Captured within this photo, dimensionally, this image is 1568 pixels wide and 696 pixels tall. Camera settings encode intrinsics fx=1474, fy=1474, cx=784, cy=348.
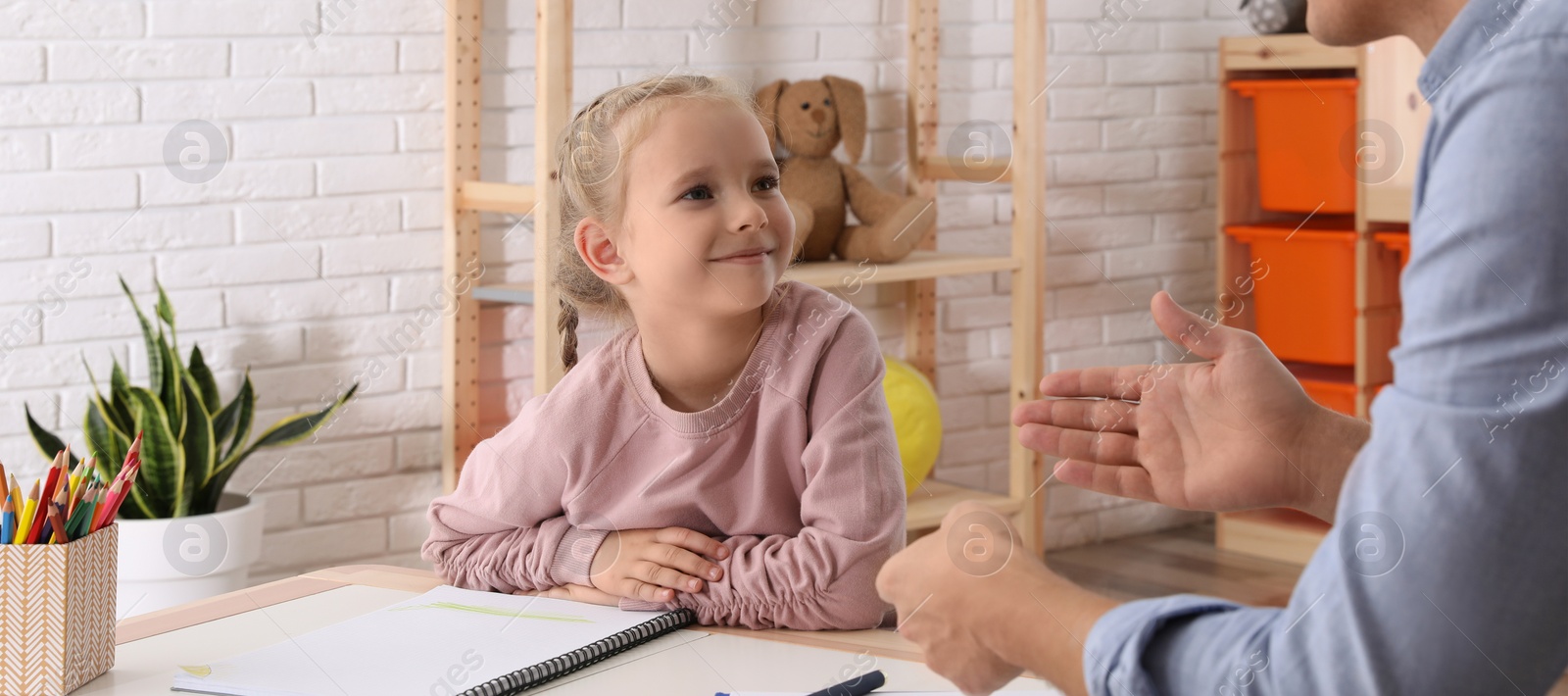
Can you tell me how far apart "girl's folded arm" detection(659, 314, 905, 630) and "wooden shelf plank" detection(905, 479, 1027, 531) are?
53.2 inches

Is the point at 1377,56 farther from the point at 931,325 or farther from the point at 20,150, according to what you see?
the point at 20,150

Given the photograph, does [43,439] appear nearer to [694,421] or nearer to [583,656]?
[694,421]

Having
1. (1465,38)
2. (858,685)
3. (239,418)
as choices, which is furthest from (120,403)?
(1465,38)

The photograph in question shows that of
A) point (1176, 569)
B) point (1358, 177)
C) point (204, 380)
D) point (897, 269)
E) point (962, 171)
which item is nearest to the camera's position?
point (204, 380)

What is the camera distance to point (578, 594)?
1157 millimetres

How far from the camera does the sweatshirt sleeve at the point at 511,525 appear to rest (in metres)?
1.18

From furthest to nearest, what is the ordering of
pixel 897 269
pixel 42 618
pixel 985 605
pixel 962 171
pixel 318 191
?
pixel 962 171
pixel 897 269
pixel 318 191
pixel 42 618
pixel 985 605

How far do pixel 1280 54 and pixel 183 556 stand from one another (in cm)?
226

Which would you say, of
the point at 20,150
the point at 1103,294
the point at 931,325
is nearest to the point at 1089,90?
the point at 1103,294

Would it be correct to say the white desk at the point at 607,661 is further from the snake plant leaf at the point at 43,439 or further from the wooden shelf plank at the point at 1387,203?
the wooden shelf plank at the point at 1387,203

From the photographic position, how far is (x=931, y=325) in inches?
117

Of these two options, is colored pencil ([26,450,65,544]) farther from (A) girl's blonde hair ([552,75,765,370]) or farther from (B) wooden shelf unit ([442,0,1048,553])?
(B) wooden shelf unit ([442,0,1048,553])

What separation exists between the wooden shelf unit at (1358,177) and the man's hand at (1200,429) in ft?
6.46

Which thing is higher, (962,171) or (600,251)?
(962,171)
